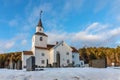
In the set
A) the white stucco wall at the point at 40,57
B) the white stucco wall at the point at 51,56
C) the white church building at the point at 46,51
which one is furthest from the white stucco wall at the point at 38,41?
the white stucco wall at the point at 51,56

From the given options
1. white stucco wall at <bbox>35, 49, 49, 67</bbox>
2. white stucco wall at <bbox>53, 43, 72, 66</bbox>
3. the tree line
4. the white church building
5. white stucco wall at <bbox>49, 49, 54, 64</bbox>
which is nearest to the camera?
white stucco wall at <bbox>35, 49, 49, 67</bbox>

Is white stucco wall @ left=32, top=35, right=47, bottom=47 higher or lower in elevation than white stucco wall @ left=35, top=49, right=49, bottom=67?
higher

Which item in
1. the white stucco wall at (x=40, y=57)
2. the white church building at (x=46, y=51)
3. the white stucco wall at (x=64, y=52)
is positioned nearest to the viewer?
the white stucco wall at (x=40, y=57)

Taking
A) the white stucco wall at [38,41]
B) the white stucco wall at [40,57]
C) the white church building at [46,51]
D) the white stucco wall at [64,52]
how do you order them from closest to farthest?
1. the white stucco wall at [40,57]
2. the white church building at [46,51]
3. the white stucco wall at [64,52]
4. the white stucco wall at [38,41]

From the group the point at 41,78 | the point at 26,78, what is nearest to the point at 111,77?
the point at 41,78

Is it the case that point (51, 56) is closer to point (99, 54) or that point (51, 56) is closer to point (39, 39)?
point (39, 39)

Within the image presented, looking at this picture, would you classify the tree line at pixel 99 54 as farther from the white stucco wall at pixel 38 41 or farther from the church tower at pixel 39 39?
the church tower at pixel 39 39

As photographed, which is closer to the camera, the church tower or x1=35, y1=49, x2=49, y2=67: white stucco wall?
x1=35, y1=49, x2=49, y2=67: white stucco wall

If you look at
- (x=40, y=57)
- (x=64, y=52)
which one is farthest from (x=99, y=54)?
(x=40, y=57)

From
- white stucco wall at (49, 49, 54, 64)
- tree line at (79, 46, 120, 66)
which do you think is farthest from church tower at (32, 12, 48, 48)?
tree line at (79, 46, 120, 66)

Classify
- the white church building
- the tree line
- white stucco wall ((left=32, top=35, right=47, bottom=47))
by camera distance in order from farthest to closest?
the tree line
white stucco wall ((left=32, top=35, right=47, bottom=47))
the white church building

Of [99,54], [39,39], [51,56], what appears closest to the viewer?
[51,56]

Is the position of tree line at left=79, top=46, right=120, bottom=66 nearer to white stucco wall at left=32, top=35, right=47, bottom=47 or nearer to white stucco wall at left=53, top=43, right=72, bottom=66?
white stucco wall at left=53, top=43, right=72, bottom=66

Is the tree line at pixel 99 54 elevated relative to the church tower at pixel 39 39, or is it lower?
lower
